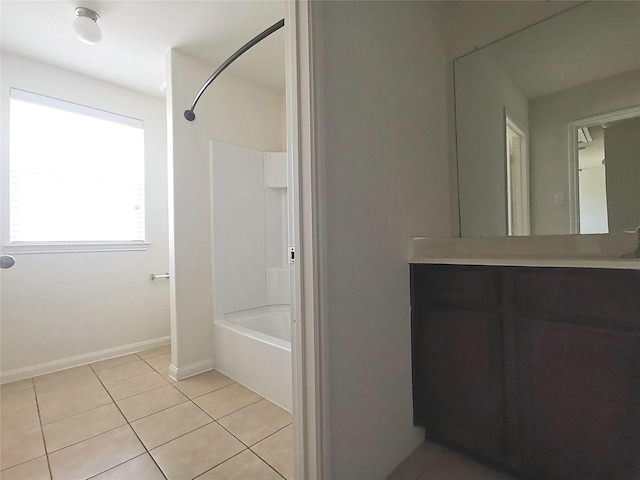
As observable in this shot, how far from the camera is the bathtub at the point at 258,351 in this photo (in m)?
1.72

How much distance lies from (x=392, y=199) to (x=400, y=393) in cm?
85

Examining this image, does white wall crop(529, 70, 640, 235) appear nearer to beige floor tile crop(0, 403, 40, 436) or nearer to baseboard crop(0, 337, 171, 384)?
beige floor tile crop(0, 403, 40, 436)

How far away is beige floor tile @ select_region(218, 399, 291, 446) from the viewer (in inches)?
57.6

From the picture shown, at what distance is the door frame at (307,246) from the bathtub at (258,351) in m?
0.72

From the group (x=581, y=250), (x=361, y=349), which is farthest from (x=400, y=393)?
(x=581, y=250)

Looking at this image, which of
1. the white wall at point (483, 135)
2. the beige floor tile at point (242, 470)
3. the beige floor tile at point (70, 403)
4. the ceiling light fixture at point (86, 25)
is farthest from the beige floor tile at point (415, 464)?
the ceiling light fixture at point (86, 25)

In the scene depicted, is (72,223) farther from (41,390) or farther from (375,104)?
(375,104)

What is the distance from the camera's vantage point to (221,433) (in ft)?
4.83

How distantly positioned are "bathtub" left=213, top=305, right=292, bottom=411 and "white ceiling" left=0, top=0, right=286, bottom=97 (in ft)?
6.38

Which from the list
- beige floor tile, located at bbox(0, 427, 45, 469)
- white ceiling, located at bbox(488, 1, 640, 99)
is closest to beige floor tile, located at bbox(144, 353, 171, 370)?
beige floor tile, located at bbox(0, 427, 45, 469)

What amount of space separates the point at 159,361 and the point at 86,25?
237cm

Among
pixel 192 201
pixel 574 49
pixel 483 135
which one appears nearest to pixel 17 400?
pixel 192 201

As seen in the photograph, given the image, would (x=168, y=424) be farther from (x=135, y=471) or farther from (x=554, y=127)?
(x=554, y=127)

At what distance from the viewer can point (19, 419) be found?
1622 millimetres
